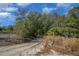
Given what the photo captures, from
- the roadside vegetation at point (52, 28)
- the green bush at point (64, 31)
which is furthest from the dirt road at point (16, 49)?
the green bush at point (64, 31)

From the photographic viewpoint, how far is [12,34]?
5.65 feet

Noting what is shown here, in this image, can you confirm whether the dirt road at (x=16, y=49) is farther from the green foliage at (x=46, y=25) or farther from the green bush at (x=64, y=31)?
the green bush at (x=64, y=31)

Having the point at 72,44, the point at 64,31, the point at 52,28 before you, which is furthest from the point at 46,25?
the point at 72,44

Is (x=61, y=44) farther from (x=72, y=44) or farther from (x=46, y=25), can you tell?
(x=46, y=25)

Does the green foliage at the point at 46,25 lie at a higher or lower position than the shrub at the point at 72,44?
higher

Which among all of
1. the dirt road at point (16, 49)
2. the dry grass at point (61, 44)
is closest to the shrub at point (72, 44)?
the dry grass at point (61, 44)

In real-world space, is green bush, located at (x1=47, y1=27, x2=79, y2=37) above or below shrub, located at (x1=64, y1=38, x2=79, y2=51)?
above

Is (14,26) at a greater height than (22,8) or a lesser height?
lesser

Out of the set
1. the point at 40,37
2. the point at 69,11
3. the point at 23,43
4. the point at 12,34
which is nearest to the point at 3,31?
the point at 12,34

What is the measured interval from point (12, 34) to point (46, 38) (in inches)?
12.0

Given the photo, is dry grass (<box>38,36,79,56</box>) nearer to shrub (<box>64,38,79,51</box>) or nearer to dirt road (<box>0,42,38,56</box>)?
shrub (<box>64,38,79,51</box>)

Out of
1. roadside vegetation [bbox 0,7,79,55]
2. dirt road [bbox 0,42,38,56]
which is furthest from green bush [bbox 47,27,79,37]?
dirt road [bbox 0,42,38,56]

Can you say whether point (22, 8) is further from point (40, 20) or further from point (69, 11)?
point (69, 11)

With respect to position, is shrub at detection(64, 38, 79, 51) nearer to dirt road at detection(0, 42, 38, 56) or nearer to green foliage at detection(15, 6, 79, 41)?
green foliage at detection(15, 6, 79, 41)
